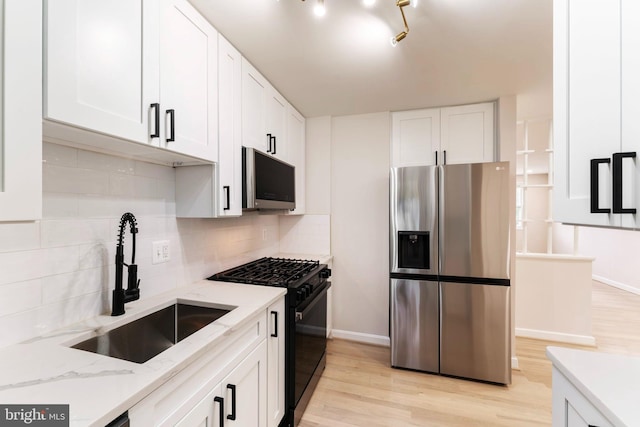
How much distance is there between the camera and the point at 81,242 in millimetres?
1144

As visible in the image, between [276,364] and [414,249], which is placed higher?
[414,249]

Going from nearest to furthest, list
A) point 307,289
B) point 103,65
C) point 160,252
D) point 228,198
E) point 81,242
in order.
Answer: point 103,65, point 81,242, point 160,252, point 228,198, point 307,289

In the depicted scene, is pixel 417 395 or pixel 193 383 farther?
pixel 417 395

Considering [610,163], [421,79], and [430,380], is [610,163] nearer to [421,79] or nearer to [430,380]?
[421,79]

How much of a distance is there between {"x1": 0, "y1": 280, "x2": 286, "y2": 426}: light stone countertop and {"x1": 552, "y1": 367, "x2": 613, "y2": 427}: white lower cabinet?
1.20 m

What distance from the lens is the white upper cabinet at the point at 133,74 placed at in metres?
0.81

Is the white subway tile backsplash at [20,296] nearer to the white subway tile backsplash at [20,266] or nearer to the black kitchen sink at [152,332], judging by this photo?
the white subway tile backsplash at [20,266]

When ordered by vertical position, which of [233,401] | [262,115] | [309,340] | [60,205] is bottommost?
[309,340]

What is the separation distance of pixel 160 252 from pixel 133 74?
0.90 metres

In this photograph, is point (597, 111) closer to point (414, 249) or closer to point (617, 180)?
point (617, 180)

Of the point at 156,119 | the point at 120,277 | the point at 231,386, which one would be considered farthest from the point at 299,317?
the point at 156,119

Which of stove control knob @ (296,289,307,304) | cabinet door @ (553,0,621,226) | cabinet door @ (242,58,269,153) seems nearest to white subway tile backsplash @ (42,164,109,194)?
cabinet door @ (242,58,269,153)

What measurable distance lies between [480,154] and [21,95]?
298 centimetres

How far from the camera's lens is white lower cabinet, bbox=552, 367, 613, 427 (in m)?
0.78
